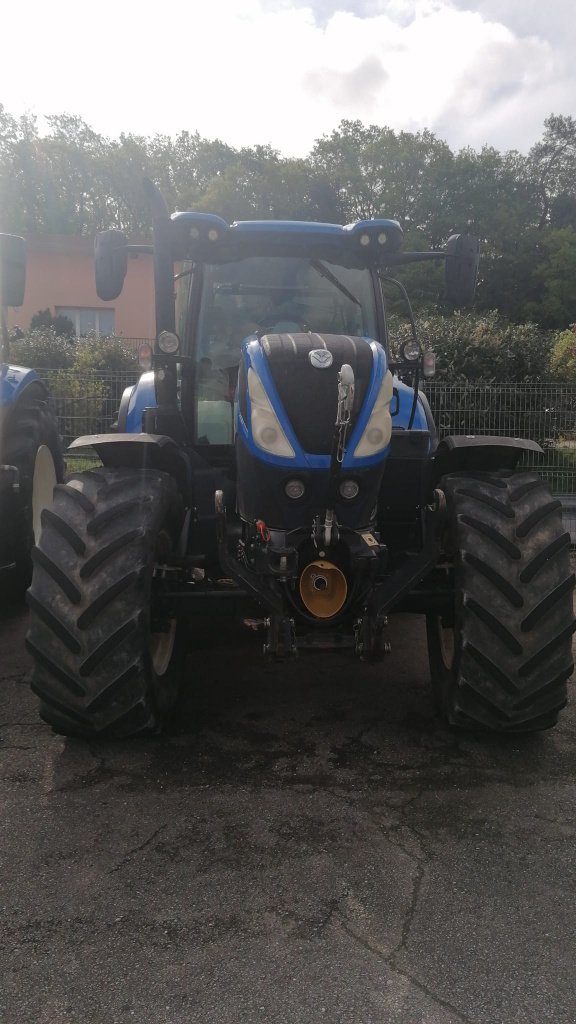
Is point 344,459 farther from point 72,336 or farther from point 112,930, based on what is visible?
point 72,336

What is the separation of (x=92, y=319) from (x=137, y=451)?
26825 mm

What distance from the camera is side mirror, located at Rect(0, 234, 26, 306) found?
485 centimetres

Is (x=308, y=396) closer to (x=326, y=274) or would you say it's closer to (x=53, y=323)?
(x=326, y=274)

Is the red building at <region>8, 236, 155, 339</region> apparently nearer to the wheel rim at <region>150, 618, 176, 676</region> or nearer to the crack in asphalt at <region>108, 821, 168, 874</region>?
the wheel rim at <region>150, 618, 176, 676</region>

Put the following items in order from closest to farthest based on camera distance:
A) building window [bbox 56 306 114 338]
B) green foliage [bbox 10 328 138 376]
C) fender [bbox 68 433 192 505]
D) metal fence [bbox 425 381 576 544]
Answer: fender [bbox 68 433 192 505]
metal fence [bbox 425 381 576 544]
green foliage [bbox 10 328 138 376]
building window [bbox 56 306 114 338]

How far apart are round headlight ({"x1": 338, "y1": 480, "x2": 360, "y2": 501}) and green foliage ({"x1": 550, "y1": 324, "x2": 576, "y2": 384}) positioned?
13064 mm

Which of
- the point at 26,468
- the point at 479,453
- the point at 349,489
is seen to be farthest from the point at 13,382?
the point at 479,453

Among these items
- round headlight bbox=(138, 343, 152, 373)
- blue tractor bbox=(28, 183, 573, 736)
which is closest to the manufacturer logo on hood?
blue tractor bbox=(28, 183, 573, 736)

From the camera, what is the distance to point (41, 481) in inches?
220

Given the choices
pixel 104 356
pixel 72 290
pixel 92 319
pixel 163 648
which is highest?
pixel 72 290

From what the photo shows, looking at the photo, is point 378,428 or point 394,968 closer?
point 394,968

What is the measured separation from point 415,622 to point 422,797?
94.7 inches

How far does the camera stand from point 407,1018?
183 centimetres

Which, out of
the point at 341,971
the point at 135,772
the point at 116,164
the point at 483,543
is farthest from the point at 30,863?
the point at 116,164
